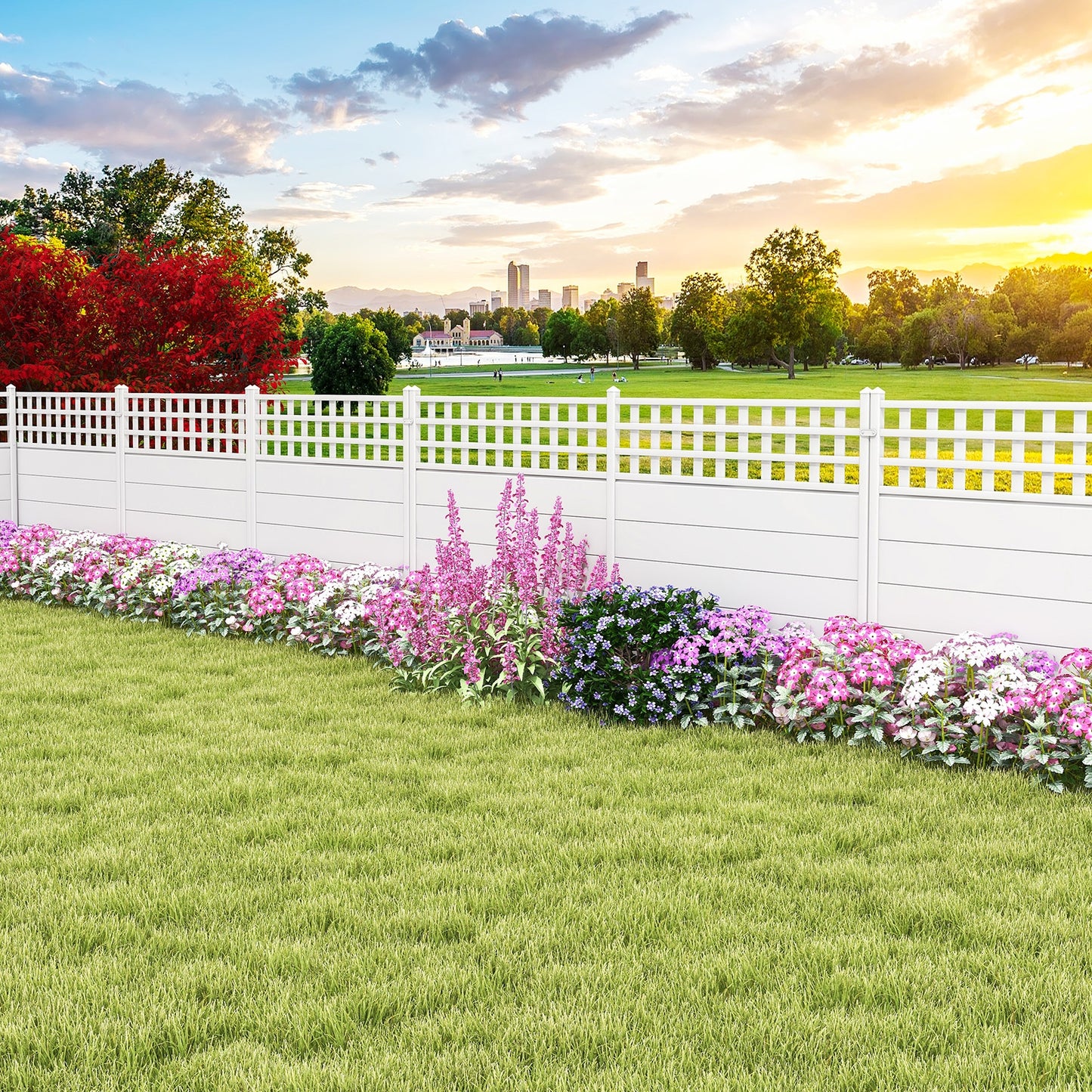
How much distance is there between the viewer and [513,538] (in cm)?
655

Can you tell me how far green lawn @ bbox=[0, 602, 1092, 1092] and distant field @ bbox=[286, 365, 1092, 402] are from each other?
31.1 m

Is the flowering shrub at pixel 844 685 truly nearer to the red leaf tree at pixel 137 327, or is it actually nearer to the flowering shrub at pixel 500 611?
the flowering shrub at pixel 500 611

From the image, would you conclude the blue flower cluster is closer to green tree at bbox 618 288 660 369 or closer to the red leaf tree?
the red leaf tree

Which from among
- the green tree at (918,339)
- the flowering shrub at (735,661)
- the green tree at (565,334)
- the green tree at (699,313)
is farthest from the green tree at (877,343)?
the flowering shrub at (735,661)

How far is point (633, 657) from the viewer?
586 centimetres

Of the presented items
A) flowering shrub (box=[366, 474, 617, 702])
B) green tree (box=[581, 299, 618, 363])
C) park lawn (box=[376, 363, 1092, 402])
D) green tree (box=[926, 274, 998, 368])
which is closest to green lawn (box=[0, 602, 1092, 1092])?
flowering shrub (box=[366, 474, 617, 702])

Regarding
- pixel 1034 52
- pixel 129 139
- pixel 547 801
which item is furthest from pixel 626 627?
pixel 129 139

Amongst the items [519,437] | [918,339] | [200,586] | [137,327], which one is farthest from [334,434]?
[918,339]

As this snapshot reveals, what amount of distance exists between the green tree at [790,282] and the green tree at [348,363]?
21733 mm

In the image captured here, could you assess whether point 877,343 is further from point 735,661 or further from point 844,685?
point 844,685

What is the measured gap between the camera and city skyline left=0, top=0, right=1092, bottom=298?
16125 mm

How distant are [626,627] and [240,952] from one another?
2954 mm

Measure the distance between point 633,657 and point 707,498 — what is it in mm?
1092

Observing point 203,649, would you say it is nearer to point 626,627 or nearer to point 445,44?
point 626,627
